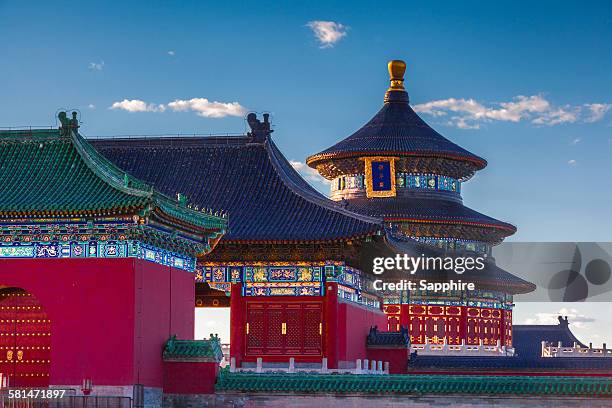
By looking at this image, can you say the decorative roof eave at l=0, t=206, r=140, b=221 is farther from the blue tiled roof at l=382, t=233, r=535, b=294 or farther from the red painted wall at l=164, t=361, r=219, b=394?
the blue tiled roof at l=382, t=233, r=535, b=294

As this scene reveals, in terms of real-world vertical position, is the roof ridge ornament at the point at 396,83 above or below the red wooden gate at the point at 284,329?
above

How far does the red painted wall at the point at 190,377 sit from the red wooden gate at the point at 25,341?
13.5 ft

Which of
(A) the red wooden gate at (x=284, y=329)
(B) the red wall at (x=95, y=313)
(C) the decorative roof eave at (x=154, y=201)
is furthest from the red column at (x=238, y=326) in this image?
(B) the red wall at (x=95, y=313)

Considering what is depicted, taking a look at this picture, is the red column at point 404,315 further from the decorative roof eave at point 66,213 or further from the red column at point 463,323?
the decorative roof eave at point 66,213

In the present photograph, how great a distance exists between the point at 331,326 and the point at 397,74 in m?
30.4

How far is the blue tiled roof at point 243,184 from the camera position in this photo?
47.3 meters

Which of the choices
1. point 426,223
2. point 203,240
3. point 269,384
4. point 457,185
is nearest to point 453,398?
point 269,384

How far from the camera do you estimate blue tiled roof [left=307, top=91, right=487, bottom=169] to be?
Result: 68.2m

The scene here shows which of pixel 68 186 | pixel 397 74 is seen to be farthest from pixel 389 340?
pixel 397 74

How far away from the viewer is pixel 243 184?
51469mm

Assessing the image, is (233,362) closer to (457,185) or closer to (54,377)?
(54,377)

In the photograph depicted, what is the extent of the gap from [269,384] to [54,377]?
5574mm

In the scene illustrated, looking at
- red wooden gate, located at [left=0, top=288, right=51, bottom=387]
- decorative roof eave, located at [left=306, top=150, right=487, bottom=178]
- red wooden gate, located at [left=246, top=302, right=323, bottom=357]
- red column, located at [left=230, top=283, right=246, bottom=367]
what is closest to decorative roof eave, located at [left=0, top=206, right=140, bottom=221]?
red wooden gate, located at [left=0, top=288, right=51, bottom=387]

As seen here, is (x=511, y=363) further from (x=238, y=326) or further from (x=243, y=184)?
(x=243, y=184)
